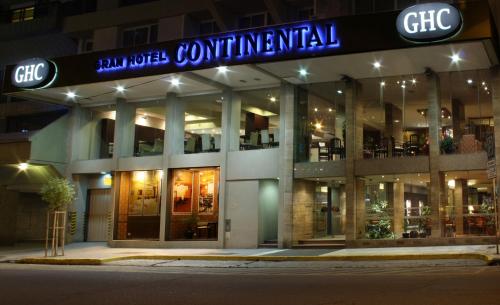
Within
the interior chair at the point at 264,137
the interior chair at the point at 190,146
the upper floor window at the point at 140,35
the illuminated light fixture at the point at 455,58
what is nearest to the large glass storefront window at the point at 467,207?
the illuminated light fixture at the point at 455,58

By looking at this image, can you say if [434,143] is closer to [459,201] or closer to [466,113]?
[466,113]

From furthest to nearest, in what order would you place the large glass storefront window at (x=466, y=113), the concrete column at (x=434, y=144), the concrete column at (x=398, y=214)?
the concrete column at (x=398, y=214)
the large glass storefront window at (x=466, y=113)
the concrete column at (x=434, y=144)

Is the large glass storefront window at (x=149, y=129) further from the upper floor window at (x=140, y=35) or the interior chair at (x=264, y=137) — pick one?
the interior chair at (x=264, y=137)

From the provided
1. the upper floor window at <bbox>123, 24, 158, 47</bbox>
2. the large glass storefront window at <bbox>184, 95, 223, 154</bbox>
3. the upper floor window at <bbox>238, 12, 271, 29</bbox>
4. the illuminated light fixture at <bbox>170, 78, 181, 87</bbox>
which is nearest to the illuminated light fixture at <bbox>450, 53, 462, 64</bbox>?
the upper floor window at <bbox>238, 12, 271, 29</bbox>

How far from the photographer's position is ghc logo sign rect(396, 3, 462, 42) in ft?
54.7

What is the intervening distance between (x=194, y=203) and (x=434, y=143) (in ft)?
36.5

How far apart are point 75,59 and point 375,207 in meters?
14.6

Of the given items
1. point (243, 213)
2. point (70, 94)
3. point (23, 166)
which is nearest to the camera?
point (243, 213)

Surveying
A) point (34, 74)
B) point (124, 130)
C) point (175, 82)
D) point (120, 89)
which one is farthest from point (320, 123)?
point (34, 74)

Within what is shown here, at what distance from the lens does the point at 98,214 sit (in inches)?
1112

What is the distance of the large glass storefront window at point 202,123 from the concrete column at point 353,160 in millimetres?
6211

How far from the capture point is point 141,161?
25.7 m

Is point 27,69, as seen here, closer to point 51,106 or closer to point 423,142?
point 51,106

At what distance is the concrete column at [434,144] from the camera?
1953 cm
